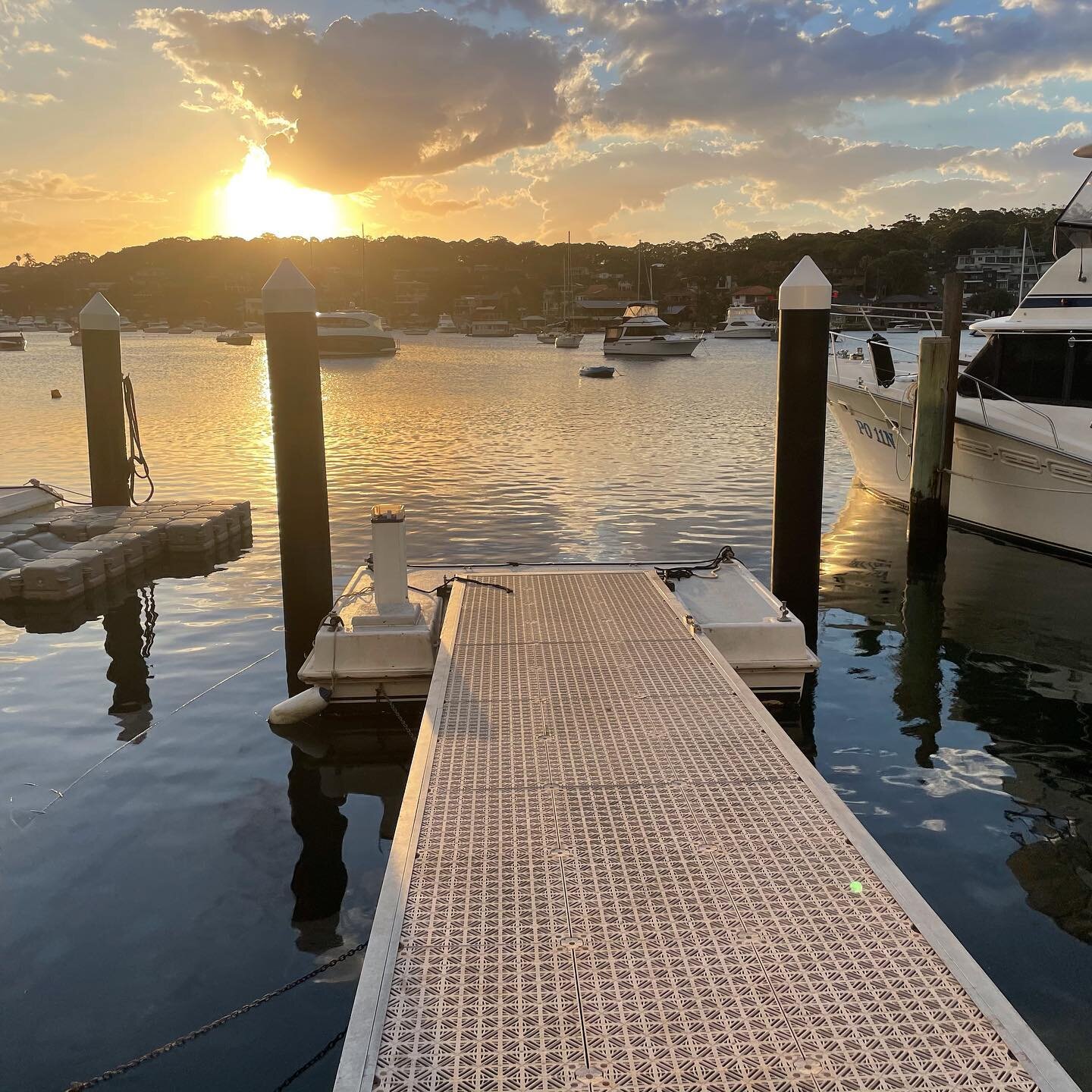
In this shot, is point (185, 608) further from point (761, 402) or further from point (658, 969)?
point (761, 402)

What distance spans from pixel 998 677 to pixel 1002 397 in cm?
615

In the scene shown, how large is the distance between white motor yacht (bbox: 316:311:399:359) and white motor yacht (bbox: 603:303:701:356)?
20.6 m

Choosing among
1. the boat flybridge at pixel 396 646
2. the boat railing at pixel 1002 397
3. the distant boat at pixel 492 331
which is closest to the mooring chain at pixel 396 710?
the boat flybridge at pixel 396 646

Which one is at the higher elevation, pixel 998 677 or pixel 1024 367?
pixel 1024 367

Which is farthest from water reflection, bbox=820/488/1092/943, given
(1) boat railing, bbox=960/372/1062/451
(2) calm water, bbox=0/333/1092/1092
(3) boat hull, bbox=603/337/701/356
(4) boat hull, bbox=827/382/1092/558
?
(3) boat hull, bbox=603/337/701/356

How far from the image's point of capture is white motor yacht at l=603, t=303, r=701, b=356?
8069cm

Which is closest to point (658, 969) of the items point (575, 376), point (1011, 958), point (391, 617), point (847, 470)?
point (1011, 958)

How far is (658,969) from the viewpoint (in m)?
3.28

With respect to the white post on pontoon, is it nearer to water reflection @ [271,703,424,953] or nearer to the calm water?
water reflection @ [271,703,424,953]

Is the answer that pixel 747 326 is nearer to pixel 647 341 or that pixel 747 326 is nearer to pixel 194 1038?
pixel 647 341

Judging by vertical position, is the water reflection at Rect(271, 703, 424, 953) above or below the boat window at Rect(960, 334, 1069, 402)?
below

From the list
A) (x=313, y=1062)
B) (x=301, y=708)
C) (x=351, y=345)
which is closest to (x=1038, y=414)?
(x=301, y=708)

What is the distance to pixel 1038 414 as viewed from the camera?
42.9 feet

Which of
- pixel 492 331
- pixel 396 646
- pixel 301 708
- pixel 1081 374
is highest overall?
pixel 492 331
